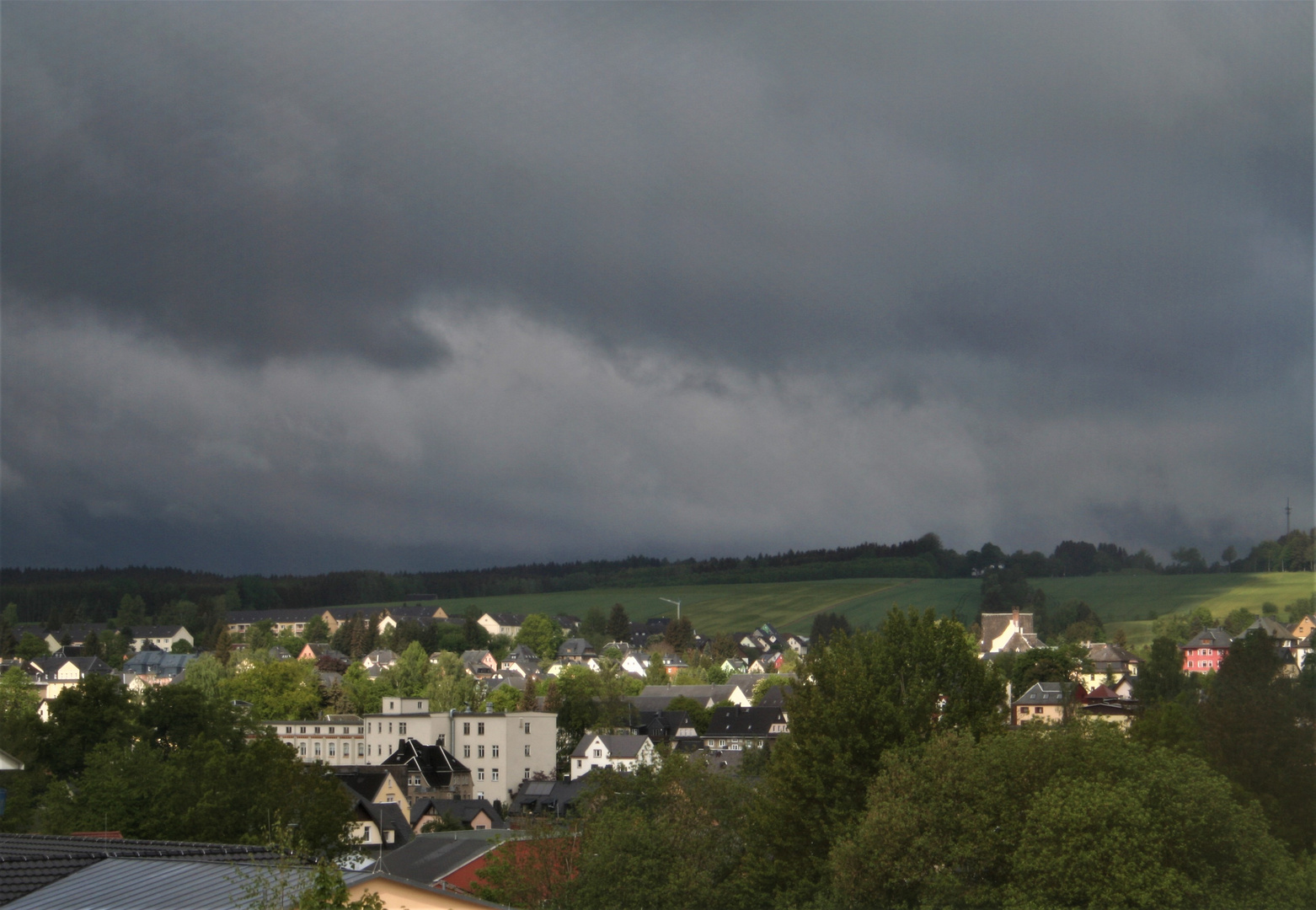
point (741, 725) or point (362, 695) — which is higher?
point (362, 695)

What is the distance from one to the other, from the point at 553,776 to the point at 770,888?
64046mm

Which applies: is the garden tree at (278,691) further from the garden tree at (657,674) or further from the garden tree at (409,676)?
the garden tree at (657,674)

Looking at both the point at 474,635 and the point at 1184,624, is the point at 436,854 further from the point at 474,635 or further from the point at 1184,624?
the point at 474,635

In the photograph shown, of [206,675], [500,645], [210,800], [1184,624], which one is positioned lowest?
[500,645]

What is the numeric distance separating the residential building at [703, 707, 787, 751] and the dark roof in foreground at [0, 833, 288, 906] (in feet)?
313

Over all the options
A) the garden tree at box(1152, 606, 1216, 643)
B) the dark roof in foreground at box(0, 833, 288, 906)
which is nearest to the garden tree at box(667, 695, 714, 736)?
the garden tree at box(1152, 606, 1216, 643)

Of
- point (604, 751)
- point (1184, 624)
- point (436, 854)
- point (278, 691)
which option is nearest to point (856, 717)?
point (436, 854)

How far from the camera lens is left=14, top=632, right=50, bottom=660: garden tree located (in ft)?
582

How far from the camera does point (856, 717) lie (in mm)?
34219

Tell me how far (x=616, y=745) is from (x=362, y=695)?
42.3 meters

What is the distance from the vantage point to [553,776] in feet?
310

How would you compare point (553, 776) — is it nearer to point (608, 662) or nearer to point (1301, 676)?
point (608, 662)

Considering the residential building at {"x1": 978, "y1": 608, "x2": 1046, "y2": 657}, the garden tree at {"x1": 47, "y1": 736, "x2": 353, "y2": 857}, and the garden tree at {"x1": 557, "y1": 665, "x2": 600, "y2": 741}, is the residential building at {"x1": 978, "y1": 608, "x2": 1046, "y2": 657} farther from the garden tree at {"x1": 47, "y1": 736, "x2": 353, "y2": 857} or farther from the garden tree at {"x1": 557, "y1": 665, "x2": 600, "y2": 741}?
the garden tree at {"x1": 47, "y1": 736, "x2": 353, "y2": 857}

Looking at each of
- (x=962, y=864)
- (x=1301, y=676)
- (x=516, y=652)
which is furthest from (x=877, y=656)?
(x=516, y=652)
